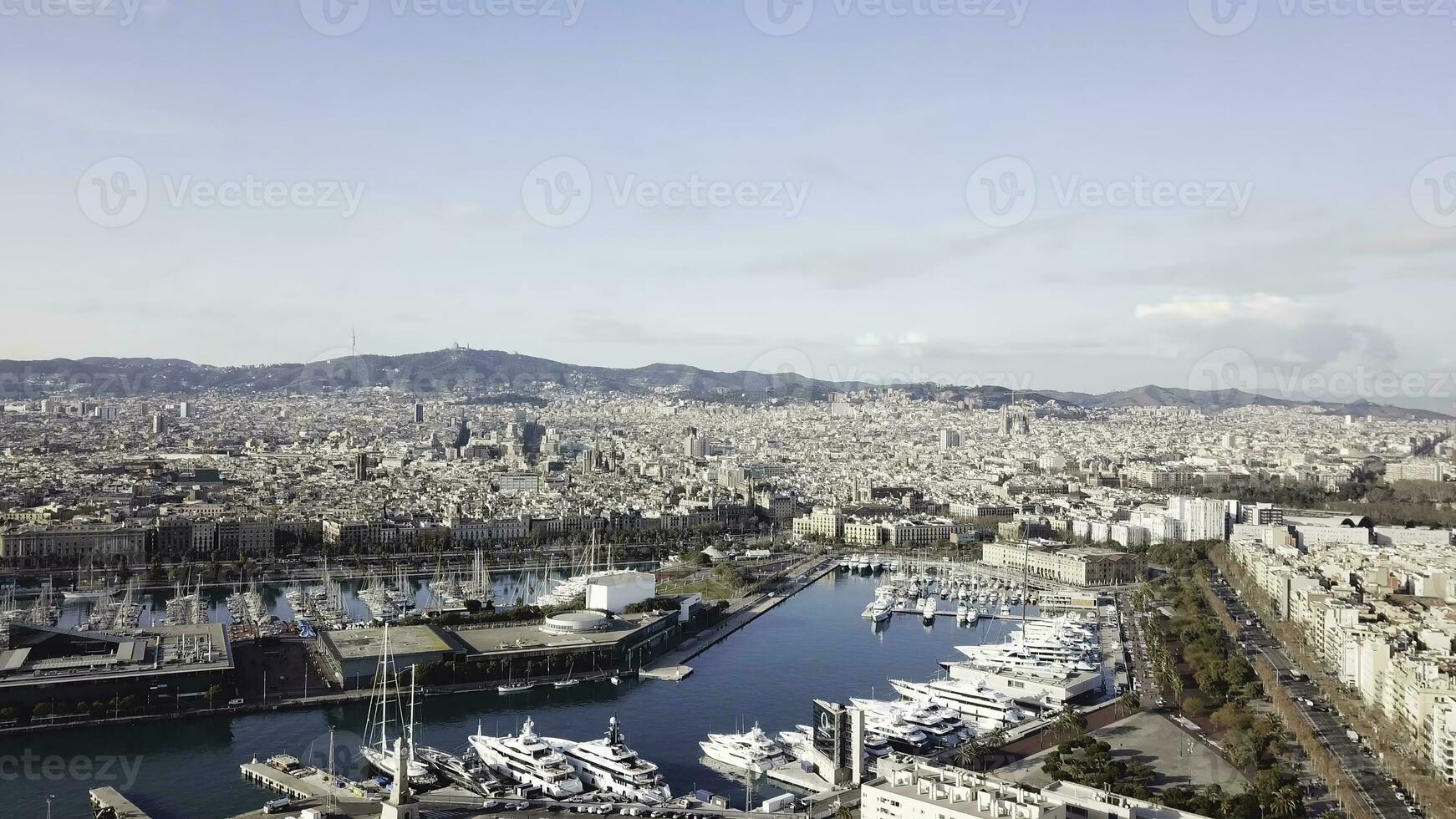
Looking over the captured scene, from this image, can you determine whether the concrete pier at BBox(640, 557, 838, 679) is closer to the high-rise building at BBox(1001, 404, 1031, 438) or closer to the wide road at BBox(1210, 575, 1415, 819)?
the wide road at BBox(1210, 575, 1415, 819)

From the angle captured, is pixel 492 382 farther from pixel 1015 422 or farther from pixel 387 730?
pixel 387 730

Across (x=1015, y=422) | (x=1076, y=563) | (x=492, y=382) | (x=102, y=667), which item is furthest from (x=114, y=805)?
(x=492, y=382)

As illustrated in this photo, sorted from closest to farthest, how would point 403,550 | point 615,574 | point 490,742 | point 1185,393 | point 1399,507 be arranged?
point 490,742 < point 615,574 < point 403,550 < point 1399,507 < point 1185,393

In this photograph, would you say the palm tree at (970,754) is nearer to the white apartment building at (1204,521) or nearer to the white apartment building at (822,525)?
the white apartment building at (822,525)

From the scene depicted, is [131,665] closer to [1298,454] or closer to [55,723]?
[55,723]

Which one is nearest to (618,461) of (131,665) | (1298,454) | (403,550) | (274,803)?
(403,550)

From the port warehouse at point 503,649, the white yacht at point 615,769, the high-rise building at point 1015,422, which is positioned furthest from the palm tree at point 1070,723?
the high-rise building at point 1015,422
